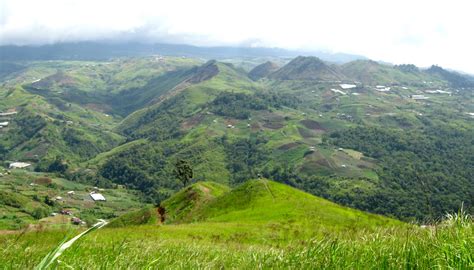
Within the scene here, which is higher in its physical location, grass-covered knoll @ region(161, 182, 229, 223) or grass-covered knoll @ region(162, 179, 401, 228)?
grass-covered knoll @ region(162, 179, 401, 228)

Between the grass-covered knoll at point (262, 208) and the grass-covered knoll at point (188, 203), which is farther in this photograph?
the grass-covered knoll at point (188, 203)

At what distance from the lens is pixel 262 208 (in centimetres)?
7738

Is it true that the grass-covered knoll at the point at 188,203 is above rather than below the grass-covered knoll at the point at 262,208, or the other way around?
below

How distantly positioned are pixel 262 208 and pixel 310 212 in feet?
30.1

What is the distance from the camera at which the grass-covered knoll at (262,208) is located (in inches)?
2756

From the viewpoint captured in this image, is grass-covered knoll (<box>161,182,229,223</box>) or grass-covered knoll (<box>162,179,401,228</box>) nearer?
grass-covered knoll (<box>162,179,401,228</box>)

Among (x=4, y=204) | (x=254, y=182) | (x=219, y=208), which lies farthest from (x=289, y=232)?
(x=4, y=204)

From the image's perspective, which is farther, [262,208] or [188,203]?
[188,203]

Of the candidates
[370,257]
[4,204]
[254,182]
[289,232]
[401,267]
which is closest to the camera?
[401,267]

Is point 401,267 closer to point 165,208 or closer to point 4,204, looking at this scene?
point 165,208

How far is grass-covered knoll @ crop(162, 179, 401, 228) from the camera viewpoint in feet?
230

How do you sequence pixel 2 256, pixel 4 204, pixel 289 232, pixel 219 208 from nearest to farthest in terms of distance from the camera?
pixel 2 256 < pixel 289 232 < pixel 219 208 < pixel 4 204

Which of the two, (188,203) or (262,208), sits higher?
(262,208)

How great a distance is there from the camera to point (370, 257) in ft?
24.7
